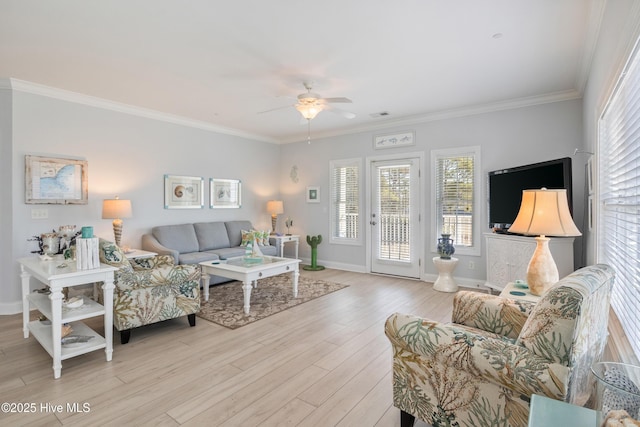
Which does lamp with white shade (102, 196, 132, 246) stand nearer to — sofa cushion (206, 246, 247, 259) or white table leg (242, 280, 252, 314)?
sofa cushion (206, 246, 247, 259)

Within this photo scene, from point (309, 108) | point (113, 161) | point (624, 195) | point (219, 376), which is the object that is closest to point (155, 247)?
point (113, 161)

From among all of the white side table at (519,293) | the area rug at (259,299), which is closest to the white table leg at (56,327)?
the area rug at (259,299)

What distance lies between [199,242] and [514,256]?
457 cm

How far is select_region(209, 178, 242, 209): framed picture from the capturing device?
5930 millimetres

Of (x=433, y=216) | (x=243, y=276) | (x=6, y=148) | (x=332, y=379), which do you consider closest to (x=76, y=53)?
(x=6, y=148)

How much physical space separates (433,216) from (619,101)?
332cm

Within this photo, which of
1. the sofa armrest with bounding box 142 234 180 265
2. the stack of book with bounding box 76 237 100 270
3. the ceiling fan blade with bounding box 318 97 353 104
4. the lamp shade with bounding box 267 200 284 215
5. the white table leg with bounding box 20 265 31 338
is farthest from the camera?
the lamp shade with bounding box 267 200 284 215

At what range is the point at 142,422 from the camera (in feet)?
6.24

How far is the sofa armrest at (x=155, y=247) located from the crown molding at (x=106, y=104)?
6.05ft

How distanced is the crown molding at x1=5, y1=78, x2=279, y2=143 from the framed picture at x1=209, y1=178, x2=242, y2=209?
0.93m

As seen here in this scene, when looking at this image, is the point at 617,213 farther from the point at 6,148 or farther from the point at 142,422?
the point at 6,148

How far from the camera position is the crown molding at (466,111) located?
13.7 feet

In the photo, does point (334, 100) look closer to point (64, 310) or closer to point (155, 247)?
point (64, 310)

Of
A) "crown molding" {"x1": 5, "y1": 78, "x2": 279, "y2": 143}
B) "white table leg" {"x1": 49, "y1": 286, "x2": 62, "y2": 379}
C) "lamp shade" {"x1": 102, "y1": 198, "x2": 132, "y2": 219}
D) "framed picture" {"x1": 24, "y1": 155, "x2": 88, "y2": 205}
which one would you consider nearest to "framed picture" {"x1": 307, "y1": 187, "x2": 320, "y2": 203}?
"crown molding" {"x1": 5, "y1": 78, "x2": 279, "y2": 143}
